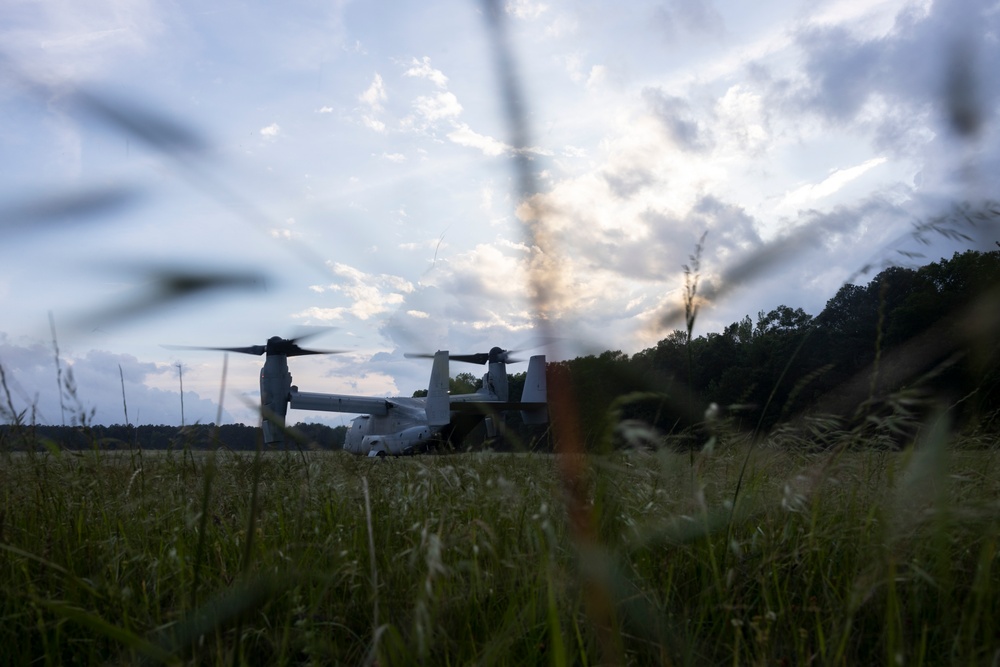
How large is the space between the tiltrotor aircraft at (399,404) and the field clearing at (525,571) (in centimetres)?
2256

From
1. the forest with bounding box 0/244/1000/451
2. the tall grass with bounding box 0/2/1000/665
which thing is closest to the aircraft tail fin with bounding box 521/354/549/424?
the forest with bounding box 0/244/1000/451

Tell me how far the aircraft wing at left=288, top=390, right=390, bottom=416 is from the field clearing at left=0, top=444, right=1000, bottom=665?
25.6 metres

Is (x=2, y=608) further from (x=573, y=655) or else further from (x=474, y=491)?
(x=573, y=655)

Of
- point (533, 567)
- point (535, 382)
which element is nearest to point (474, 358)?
point (535, 382)

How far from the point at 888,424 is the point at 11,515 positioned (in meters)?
3.66

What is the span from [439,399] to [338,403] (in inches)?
187

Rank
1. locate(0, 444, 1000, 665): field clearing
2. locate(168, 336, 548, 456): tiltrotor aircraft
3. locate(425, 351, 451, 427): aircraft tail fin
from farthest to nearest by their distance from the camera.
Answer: locate(425, 351, 451, 427): aircraft tail fin < locate(168, 336, 548, 456): tiltrotor aircraft < locate(0, 444, 1000, 665): field clearing

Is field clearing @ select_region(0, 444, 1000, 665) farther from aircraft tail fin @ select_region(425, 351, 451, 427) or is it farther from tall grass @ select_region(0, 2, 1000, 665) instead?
aircraft tail fin @ select_region(425, 351, 451, 427)

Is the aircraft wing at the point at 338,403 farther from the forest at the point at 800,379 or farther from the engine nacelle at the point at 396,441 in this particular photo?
the forest at the point at 800,379

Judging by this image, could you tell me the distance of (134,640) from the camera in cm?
145

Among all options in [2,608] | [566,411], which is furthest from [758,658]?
[2,608]

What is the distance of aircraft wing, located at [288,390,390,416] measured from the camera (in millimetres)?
28202

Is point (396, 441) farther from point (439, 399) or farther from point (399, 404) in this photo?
point (439, 399)

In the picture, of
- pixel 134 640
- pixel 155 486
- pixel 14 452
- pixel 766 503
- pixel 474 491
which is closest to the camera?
pixel 134 640
